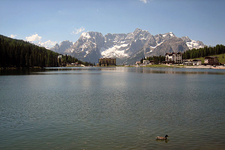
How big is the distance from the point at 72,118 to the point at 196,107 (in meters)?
21.6

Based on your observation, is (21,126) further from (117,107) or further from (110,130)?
(117,107)

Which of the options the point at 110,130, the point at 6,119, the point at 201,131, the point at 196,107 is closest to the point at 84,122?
the point at 110,130

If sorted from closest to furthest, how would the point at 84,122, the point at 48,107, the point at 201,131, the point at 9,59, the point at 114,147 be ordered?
the point at 114,147
the point at 201,131
the point at 84,122
the point at 48,107
the point at 9,59

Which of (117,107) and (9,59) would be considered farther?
(9,59)

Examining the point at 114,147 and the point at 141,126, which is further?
the point at 141,126

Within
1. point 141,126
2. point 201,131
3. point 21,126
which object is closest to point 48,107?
point 21,126

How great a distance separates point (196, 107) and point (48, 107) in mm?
25585

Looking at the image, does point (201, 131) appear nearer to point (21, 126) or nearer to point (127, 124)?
point (127, 124)

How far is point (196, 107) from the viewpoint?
37.2 meters

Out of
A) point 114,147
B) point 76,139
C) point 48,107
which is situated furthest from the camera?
point 48,107

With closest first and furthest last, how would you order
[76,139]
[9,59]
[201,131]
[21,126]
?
1. [76,139]
2. [201,131]
3. [21,126]
4. [9,59]

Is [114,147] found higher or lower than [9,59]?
lower

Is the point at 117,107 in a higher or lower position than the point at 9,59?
lower

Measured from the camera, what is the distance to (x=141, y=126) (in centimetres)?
2548
